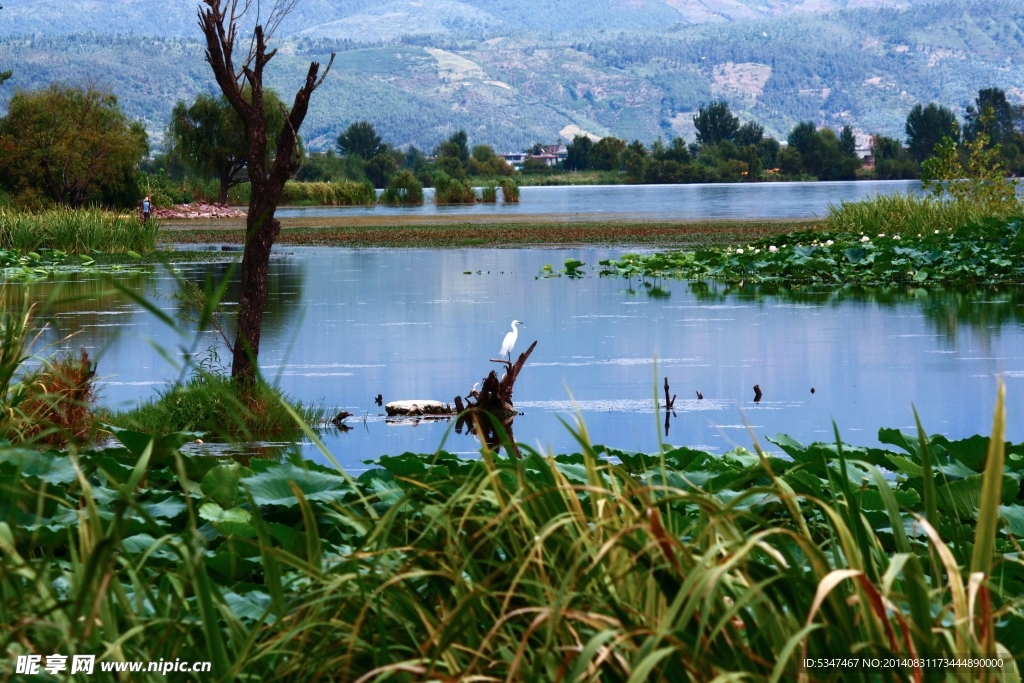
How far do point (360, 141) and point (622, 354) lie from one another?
13106 cm

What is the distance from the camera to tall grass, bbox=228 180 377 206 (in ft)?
239

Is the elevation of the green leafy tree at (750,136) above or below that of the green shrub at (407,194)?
above

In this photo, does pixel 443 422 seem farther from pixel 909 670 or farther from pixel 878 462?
pixel 909 670

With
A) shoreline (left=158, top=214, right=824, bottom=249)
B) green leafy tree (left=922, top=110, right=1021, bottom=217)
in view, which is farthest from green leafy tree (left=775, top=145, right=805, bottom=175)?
green leafy tree (left=922, top=110, right=1021, bottom=217)

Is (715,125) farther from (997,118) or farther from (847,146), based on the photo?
(997,118)

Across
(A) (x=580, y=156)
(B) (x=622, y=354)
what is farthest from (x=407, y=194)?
(A) (x=580, y=156)

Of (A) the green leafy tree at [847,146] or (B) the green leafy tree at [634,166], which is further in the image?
(A) the green leafy tree at [847,146]

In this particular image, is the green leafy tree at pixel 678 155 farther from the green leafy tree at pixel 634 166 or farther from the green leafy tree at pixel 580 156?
the green leafy tree at pixel 580 156

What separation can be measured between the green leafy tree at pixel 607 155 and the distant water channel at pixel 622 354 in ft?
406

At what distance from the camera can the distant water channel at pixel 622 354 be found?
9148mm

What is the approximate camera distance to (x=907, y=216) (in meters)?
26.3

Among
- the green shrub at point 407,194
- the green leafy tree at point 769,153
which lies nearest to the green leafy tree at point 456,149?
the green leafy tree at point 769,153

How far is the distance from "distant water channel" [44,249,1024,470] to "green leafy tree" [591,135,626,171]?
12373 centimetres

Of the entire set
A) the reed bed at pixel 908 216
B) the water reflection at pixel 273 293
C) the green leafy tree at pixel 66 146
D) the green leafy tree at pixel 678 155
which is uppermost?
the green leafy tree at pixel 678 155
